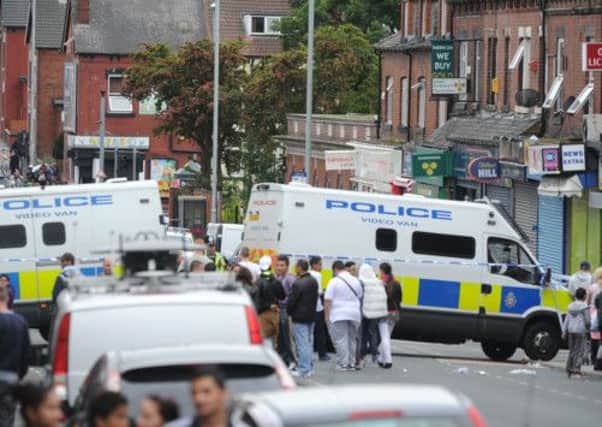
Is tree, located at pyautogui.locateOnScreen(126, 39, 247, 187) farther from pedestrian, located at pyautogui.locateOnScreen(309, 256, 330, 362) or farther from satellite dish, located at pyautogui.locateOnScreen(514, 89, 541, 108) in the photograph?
pedestrian, located at pyautogui.locateOnScreen(309, 256, 330, 362)

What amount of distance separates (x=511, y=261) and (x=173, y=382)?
65.0 feet

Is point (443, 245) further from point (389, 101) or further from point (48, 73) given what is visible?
point (48, 73)

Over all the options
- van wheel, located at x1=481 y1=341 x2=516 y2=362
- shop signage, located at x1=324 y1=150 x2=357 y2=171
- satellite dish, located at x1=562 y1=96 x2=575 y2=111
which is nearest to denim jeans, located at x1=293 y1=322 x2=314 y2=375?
van wheel, located at x1=481 y1=341 x2=516 y2=362

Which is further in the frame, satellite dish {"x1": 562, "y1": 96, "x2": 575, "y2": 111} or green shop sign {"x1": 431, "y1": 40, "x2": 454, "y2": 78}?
green shop sign {"x1": 431, "y1": 40, "x2": 454, "y2": 78}

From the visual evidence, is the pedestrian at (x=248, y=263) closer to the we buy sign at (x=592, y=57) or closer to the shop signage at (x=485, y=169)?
the we buy sign at (x=592, y=57)

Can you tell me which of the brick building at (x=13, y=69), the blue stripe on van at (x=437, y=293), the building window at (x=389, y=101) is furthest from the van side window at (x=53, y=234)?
the brick building at (x=13, y=69)

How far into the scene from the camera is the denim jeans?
85.6 feet

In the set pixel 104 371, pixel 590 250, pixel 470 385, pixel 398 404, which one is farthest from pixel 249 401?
pixel 590 250

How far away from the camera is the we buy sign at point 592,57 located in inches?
1539

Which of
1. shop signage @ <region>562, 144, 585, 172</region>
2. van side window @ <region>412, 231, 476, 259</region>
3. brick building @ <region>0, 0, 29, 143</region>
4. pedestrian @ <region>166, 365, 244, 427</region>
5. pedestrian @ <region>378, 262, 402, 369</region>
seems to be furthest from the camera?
brick building @ <region>0, 0, 29, 143</region>

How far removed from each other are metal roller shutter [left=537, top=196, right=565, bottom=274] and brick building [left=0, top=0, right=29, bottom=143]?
278 feet

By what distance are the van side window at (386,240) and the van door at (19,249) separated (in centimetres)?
569

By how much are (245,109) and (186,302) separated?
58990mm

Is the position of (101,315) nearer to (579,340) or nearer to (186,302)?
(186,302)
